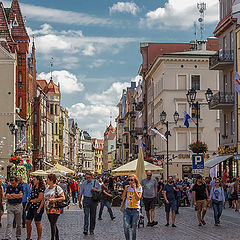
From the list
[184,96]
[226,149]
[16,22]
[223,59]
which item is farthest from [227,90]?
[16,22]

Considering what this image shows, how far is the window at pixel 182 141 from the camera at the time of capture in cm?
6166

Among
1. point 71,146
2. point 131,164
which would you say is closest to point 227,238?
point 131,164

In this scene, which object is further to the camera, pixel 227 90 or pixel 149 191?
pixel 227 90

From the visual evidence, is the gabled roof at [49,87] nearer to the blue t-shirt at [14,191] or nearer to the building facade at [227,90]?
the building facade at [227,90]

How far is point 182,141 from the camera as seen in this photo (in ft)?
203

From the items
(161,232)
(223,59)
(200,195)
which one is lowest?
(161,232)

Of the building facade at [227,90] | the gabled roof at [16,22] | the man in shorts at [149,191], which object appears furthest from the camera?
the gabled roof at [16,22]

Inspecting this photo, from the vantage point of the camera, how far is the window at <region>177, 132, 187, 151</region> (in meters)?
61.7

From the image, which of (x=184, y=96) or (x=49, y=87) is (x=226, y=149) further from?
(x=49, y=87)

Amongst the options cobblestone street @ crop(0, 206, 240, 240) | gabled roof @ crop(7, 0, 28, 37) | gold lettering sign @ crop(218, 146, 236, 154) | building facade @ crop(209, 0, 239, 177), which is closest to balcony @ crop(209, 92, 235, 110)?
building facade @ crop(209, 0, 239, 177)

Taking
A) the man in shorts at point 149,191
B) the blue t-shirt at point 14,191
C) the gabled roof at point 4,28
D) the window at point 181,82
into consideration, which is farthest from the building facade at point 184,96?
the blue t-shirt at point 14,191

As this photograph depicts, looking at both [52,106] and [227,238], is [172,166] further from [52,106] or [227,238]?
[52,106]

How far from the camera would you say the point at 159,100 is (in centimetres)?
6644

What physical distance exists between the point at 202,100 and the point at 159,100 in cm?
588
